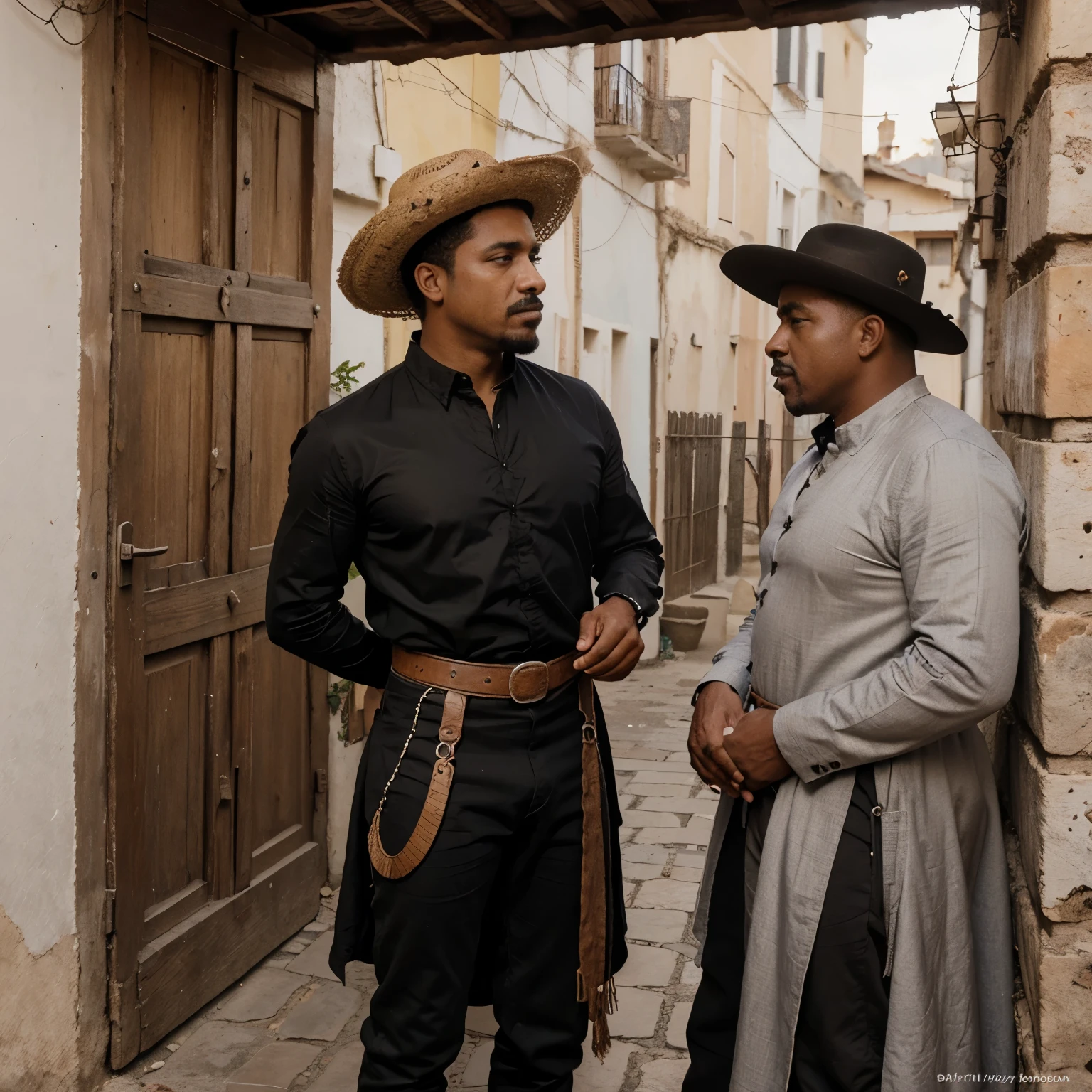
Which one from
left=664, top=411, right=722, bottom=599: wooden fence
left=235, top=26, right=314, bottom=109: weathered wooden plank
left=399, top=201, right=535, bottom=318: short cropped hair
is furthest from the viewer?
left=664, top=411, right=722, bottom=599: wooden fence

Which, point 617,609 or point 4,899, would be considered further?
point 4,899

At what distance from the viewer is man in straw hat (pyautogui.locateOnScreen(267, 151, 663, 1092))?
2.86 meters

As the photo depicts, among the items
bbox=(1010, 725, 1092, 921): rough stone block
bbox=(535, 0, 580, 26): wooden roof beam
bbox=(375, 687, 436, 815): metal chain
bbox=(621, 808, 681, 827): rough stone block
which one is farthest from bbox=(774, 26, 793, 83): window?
bbox=(1010, 725, 1092, 921): rough stone block

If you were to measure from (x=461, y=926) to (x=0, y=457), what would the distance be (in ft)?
5.23

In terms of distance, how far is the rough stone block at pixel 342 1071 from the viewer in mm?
3707

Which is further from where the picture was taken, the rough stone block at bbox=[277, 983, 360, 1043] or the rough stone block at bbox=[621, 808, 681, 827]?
the rough stone block at bbox=[621, 808, 681, 827]

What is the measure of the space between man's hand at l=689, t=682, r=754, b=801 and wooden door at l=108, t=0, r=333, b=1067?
1687 millimetres

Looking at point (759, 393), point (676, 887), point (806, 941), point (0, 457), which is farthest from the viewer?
point (759, 393)

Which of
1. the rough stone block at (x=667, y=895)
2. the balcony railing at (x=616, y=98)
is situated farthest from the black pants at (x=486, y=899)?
the balcony railing at (x=616, y=98)

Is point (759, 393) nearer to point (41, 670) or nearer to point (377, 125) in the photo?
point (377, 125)

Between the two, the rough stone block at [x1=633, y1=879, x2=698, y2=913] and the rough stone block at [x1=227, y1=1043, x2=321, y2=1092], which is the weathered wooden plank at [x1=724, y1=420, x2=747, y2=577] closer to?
the rough stone block at [x1=633, y1=879, x2=698, y2=913]

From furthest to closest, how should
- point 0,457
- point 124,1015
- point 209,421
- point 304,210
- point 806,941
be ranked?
1. point 304,210
2. point 209,421
3. point 124,1015
4. point 0,457
5. point 806,941

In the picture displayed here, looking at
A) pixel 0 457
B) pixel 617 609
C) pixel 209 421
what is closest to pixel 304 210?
pixel 209 421

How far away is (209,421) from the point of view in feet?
13.3
